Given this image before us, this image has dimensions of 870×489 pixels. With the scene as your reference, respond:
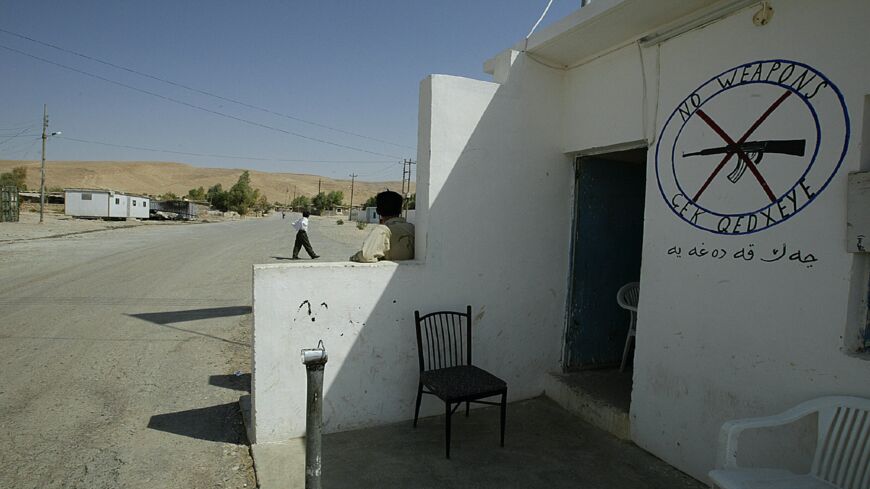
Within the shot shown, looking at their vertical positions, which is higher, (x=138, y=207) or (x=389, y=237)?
(x=138, y=207)

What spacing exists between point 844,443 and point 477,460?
2.07 metres

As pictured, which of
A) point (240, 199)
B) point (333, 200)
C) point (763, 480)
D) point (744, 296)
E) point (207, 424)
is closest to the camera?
point (763, 480)

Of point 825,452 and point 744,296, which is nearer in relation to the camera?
point 825,452

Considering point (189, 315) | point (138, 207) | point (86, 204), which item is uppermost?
point (138, 207)

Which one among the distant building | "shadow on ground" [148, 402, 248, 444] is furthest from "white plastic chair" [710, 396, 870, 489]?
the distant building

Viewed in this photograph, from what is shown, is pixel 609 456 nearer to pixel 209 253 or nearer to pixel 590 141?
pixel 590 141

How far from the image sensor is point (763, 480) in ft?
7.38

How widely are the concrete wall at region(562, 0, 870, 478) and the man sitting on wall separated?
188cm

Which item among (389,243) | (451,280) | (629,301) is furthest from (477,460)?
(629,301)

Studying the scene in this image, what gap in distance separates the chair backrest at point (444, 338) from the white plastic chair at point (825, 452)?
194 centimetres

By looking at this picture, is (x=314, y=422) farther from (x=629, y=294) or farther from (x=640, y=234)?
(x=640, y=234)

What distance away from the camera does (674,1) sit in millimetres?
3182

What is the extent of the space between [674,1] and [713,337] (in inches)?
89.2

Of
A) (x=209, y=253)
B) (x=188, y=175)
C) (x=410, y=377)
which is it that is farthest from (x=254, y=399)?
(x=188, y=175)
